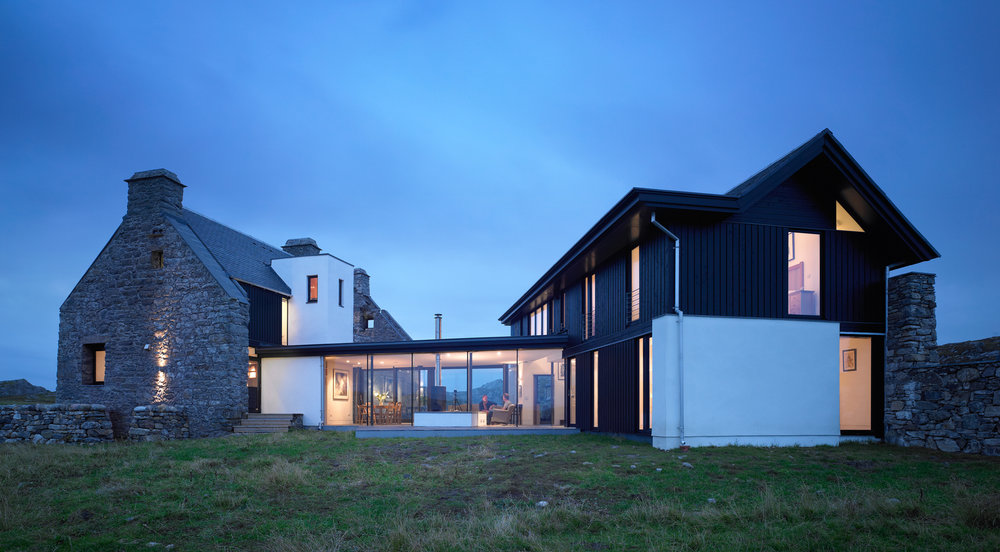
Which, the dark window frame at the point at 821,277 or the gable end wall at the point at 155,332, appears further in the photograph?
Answer: the gable end wall at the point at 155,332

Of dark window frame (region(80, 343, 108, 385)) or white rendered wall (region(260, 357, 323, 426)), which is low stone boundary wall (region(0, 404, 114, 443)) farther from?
white rendered wall (region(260, 357, 323, 426))

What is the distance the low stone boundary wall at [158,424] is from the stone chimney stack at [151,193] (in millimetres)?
7187

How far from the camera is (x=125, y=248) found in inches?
851

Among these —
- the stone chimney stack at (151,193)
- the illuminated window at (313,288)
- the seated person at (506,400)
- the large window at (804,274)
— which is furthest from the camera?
the illuminated window at (313,288)

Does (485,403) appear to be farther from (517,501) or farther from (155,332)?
(517,501)

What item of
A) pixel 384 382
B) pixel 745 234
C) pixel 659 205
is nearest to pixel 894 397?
pixel 745 234

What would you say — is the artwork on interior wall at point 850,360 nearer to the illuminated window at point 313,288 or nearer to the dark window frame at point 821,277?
the dark window frame at point 821,277

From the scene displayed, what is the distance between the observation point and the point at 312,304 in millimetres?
26062

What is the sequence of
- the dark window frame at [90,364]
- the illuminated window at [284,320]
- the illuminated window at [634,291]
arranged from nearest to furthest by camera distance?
the illuminated window at [634,291], the dark window frame at [90,364], the illuminated window at [284,320]

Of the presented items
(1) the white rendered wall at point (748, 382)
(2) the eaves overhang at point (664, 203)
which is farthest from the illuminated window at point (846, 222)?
(2) the eaves overhang at point (664, 203)

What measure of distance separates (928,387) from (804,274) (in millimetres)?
3367

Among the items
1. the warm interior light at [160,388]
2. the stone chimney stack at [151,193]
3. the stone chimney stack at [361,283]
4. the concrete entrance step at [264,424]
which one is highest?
the stone chimney stack at [151,193]

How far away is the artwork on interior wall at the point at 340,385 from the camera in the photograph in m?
22.0

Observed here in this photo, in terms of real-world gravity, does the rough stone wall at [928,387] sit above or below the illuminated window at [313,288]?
below
